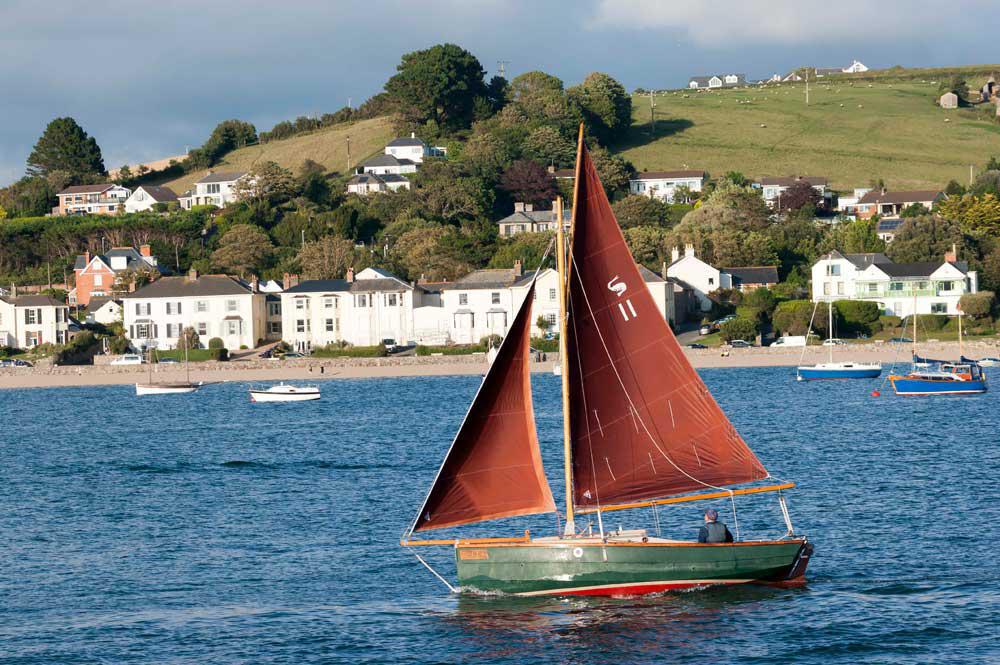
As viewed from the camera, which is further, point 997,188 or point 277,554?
point 997,188

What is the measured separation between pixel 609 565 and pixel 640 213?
392 feet

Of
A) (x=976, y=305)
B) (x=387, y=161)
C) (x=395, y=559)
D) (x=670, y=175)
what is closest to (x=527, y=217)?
(x=670, y=175)

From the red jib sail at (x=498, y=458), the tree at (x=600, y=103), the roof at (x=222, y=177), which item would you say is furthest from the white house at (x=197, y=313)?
the red jib sail at (x=498, y=458)

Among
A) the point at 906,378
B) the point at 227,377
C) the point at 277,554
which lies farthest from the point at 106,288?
the point at 277,554

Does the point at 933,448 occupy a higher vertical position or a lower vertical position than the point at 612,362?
lower

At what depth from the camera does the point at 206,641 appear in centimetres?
2850

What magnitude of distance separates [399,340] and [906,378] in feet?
155

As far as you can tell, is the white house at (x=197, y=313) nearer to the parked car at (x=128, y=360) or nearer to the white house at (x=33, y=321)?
the parked car at (x=128, y=360)

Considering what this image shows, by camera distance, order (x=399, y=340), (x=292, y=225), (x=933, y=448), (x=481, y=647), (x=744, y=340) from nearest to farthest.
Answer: (x=481, y=647)
(x=933, y=448)
(x=744, y=340)
(x=399, y=340)
(x=292, y=225)

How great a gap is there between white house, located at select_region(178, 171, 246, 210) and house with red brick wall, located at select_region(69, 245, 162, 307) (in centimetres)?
3445

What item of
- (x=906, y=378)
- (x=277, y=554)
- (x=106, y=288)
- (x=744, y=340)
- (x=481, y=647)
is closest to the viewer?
(x=481, y=647)

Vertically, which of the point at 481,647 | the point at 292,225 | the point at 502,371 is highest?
the point at 292,225

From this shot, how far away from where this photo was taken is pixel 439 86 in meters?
193

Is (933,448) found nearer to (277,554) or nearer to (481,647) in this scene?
(277,554)
